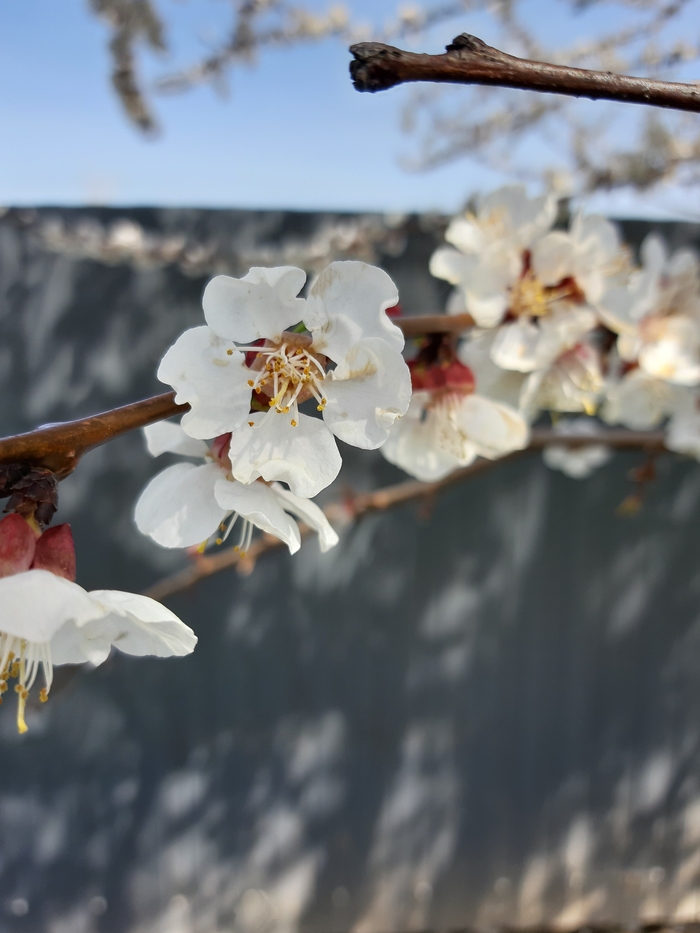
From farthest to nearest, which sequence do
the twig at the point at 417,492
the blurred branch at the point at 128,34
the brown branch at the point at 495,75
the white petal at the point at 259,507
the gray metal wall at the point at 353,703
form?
the gray metal wall at the point at 353,703, the blurred branch at the point at 128,34, the twig at the point at 417,492, the white petal at the point at 259,507, the brown branch at the point at 495,75

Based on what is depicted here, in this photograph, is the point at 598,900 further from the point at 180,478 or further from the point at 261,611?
the point at 180,478

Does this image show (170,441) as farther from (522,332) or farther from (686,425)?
(686,425)

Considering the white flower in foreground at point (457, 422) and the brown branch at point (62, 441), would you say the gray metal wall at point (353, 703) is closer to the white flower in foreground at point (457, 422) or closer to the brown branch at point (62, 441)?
the white flower in foreground at point (457, 422)

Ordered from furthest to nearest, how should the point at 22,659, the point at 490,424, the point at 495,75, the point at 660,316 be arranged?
the point at 660,316 → the point at 490,424 → the point at 22,659 → the point at 495,75

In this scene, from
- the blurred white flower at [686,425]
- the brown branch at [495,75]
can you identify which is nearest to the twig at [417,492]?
the blurred white flower at [686,425]

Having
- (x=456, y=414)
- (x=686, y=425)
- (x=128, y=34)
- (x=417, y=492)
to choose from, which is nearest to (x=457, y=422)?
(x=456, y=414)

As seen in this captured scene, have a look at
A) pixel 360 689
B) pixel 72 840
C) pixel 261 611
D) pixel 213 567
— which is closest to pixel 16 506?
pixel 213 567

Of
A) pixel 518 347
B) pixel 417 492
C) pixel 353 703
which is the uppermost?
pixel 518 347
